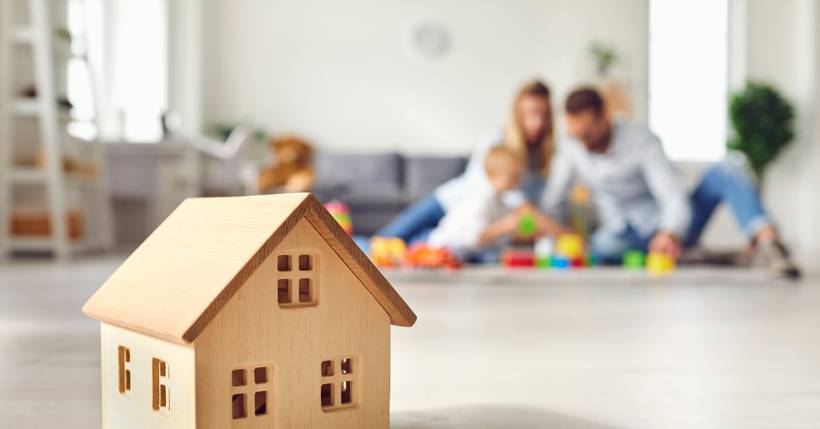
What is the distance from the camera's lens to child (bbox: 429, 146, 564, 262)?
391cm

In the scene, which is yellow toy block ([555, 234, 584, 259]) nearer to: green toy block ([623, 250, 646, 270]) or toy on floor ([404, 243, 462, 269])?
green toy block ([623, 250, 646, 270])

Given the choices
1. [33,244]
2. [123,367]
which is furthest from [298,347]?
[33,244]

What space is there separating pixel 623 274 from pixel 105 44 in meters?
4.96

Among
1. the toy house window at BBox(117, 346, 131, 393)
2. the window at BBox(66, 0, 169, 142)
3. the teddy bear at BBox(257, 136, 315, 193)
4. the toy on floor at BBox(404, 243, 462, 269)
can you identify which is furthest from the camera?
the window at BBox(66, 0, 169, 142)

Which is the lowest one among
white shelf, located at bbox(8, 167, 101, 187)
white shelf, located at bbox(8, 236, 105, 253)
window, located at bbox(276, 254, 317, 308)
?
white shelf, located at bbox(8, 236, 105, 253)

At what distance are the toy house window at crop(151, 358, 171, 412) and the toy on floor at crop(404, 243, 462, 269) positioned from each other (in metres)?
2.82

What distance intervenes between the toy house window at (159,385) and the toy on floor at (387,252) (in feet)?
9.27

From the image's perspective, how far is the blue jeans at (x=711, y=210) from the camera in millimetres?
3535

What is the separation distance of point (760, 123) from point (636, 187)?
3.57m

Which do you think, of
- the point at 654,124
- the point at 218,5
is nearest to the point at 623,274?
the point at 654,124

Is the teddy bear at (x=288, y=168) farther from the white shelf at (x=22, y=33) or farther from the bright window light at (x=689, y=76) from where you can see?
the bright window light at (x=689, y=76)

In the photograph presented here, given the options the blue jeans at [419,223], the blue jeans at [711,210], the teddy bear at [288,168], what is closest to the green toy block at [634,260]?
the blue jeans at [711,210]

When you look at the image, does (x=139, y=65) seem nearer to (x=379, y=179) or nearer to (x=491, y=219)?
(x=379, y=179)

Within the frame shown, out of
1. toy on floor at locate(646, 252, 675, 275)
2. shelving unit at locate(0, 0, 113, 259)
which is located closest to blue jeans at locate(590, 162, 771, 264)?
toy on floor at locate(646, 252, 675, 275)
